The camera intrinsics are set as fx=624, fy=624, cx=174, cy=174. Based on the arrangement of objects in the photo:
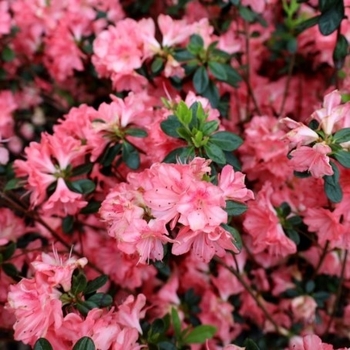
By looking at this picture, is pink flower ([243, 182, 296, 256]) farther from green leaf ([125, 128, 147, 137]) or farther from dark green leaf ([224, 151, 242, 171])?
green leaf ([125, 128, 147, 137])

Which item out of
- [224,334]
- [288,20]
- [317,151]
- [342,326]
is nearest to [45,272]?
[317,151]

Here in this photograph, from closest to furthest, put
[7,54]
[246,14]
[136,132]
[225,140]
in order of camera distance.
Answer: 1. [225,140]
2. [136,132]
3. [246,14]
4. [7,54]

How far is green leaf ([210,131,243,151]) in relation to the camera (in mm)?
1402

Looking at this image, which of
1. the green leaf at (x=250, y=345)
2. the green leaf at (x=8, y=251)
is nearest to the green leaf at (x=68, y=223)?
the green leaf at (x=8, y=251)

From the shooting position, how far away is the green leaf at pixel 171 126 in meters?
1.38

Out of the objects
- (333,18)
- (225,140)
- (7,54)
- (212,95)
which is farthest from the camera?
(7,54)

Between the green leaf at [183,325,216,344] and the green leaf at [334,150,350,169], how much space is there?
0.64 meters

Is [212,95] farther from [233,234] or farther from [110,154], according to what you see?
[233,234]

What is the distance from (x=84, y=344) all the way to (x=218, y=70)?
860mm

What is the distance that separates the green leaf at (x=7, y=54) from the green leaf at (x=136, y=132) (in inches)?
36.3

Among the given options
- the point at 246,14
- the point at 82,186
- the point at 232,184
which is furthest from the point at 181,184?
the point at 246,14

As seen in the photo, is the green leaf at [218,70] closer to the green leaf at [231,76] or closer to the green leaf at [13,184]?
the green leaf at [231,76]

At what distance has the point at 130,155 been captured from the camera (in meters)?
1.53

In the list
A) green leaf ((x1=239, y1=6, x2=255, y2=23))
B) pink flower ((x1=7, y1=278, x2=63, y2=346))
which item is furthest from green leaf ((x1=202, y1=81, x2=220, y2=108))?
pink flower ((x1=7, y1=278, x2=63, y2=346))
